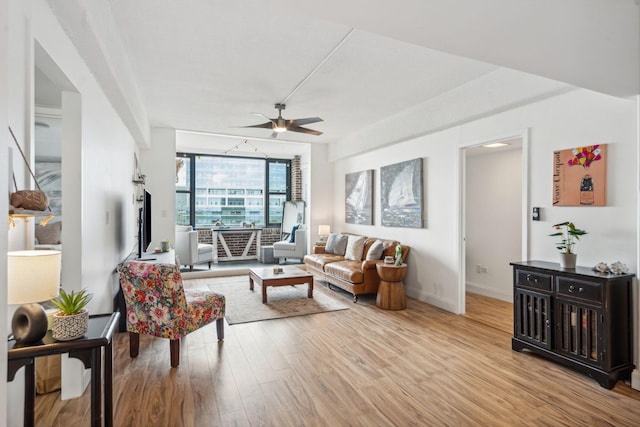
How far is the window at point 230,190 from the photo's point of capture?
818 centimetres

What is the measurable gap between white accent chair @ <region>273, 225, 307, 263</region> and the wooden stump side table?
316cm

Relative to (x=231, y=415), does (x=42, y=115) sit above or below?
above

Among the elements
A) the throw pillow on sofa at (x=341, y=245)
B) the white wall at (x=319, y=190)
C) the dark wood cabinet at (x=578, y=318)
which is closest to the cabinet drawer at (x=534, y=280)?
the dark wood cabinet at (x=578, y=318)

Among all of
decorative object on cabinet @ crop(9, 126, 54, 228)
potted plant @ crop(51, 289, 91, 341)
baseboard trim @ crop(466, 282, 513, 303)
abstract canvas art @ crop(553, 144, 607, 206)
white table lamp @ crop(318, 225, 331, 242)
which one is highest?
abstract canvas art @ crop(553, 144, 607, 206)

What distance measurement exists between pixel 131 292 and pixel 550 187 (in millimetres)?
3857

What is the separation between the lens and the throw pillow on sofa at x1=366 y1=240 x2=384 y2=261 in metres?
5.18

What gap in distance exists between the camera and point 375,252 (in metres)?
5.21

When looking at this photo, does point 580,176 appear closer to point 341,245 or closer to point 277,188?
point 341,245

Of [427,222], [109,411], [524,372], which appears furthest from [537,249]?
[109,411]

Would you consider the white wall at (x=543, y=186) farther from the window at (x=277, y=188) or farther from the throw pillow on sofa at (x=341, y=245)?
the window at (x=277, y=188)

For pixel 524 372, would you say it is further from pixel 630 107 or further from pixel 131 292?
pixel 131 292

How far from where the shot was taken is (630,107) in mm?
2682

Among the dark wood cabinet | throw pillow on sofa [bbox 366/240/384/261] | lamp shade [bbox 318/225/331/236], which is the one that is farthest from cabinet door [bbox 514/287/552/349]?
lamp shade [bbox 318/225/331/236]

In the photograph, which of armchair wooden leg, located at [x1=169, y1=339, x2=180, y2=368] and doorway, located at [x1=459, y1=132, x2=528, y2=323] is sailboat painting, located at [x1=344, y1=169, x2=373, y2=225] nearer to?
doorway, located at [x1=459, y1=132, x2=528, y2=323]
